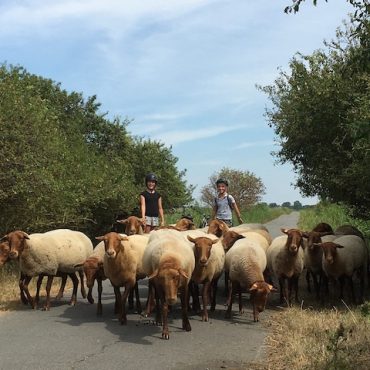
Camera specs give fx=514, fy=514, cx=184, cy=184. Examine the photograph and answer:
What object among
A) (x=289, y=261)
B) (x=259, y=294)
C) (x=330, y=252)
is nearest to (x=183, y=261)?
(x=259, y=294)

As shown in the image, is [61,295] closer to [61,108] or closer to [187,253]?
[187,253]

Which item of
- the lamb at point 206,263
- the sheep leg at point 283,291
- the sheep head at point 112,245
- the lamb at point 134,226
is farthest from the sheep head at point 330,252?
the sheep head at point 112,245

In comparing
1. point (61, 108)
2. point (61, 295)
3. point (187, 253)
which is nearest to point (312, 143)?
point (187, 253)

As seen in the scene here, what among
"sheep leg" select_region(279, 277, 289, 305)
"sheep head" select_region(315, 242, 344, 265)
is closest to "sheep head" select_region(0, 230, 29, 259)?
"sheep leg" select_region(279, 277, 289, 305)

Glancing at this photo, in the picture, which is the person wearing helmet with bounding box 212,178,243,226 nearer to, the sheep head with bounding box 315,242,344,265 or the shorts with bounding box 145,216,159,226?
the shorts with bounding box 145,216,159,226

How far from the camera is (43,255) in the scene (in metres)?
10.7

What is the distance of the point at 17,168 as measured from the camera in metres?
13.1

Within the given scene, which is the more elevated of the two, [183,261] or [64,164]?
[64,164]

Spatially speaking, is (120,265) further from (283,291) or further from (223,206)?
(223,206)

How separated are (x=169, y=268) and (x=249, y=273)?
2115 millimetres

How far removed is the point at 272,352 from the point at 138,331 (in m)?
2.33

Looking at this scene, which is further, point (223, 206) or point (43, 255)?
point (223, 206)

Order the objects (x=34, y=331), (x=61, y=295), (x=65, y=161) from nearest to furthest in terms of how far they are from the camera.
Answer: (x=34, y=331) < (x=61, y=295) < (x=65, y=161)

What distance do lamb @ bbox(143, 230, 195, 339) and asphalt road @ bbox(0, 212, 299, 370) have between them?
471 mm
